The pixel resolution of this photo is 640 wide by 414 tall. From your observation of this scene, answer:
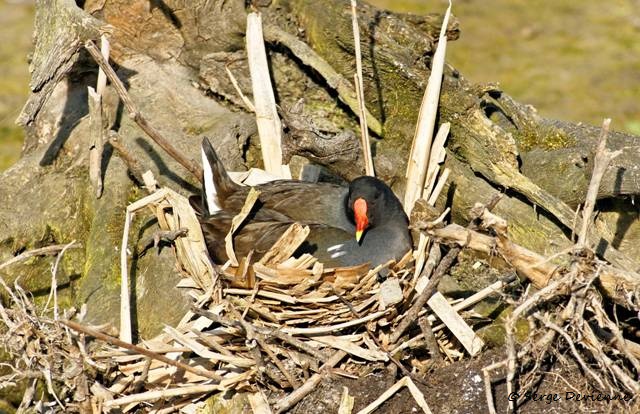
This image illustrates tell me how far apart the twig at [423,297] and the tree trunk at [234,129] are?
918 mm

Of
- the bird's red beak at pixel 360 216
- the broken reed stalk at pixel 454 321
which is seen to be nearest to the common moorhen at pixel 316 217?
the bird's red beak at pixel 360 216

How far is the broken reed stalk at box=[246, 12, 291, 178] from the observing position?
5.67 meters

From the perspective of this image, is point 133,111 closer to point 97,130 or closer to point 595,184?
point 97,130

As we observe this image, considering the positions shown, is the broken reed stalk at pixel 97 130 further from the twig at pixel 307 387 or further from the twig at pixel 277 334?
the twig at pixel 307 387

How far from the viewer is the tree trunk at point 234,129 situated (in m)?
5.21

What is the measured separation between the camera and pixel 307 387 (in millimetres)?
4383

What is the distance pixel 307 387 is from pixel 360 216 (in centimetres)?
99

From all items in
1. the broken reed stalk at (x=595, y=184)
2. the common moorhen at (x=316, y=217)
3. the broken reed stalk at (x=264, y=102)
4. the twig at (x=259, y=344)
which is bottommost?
the twig at (x=259, y=344)

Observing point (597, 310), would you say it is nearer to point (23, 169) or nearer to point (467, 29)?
point (23, 169)

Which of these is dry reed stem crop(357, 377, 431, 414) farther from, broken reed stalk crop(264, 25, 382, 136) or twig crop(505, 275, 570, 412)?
broken reed stalk crop(264, 25, 382, 136)

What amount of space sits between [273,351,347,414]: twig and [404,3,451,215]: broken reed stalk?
1158 millimetres

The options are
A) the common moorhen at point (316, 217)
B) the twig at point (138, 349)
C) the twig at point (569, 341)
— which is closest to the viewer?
the twig at point (569, 341)

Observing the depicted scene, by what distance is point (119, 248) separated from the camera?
535 centimetres

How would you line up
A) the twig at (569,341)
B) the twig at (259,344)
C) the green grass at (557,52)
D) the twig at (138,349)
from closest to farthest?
the twig at (569,341)
the twig at (138,349)
the twig at (259,344)
the green grass at (557,52)
